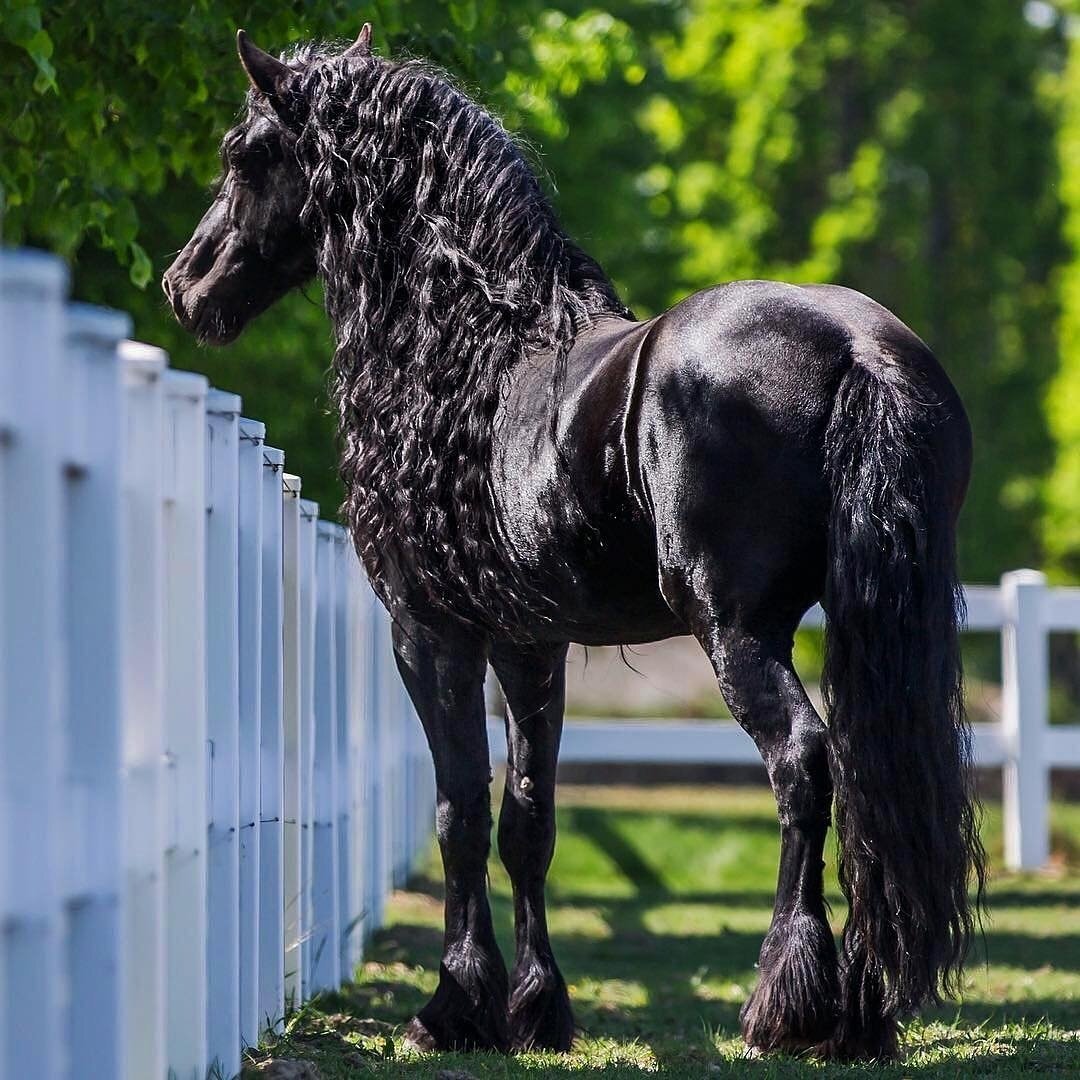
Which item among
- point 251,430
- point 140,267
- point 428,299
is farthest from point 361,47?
point 140,267

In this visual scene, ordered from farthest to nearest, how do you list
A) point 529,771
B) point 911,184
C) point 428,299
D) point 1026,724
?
1. point 911,184
2. point 1026,724
3. point 529,771
4. point 428,299

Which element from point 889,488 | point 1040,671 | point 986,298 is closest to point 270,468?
point 889,488

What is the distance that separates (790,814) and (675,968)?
317 centimetres

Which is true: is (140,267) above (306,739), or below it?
above

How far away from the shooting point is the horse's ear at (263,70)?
190 inches

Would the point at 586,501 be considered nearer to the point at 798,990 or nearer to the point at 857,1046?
the point at 798,990

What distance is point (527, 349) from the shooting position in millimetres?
4391

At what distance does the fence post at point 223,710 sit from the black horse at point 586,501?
698mm

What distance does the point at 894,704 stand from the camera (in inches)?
145

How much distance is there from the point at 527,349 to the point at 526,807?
137cm

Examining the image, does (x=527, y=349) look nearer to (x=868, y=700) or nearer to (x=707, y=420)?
(x=707, y=420)

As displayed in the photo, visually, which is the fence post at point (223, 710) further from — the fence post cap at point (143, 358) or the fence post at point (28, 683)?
the fence post at point (28, 683)

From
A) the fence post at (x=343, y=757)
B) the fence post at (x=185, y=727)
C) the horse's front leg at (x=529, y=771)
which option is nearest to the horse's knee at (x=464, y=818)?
the horse's front leg at (x=529, y=771)

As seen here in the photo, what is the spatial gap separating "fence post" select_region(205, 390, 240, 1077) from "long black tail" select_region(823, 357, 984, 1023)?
1294 mm
